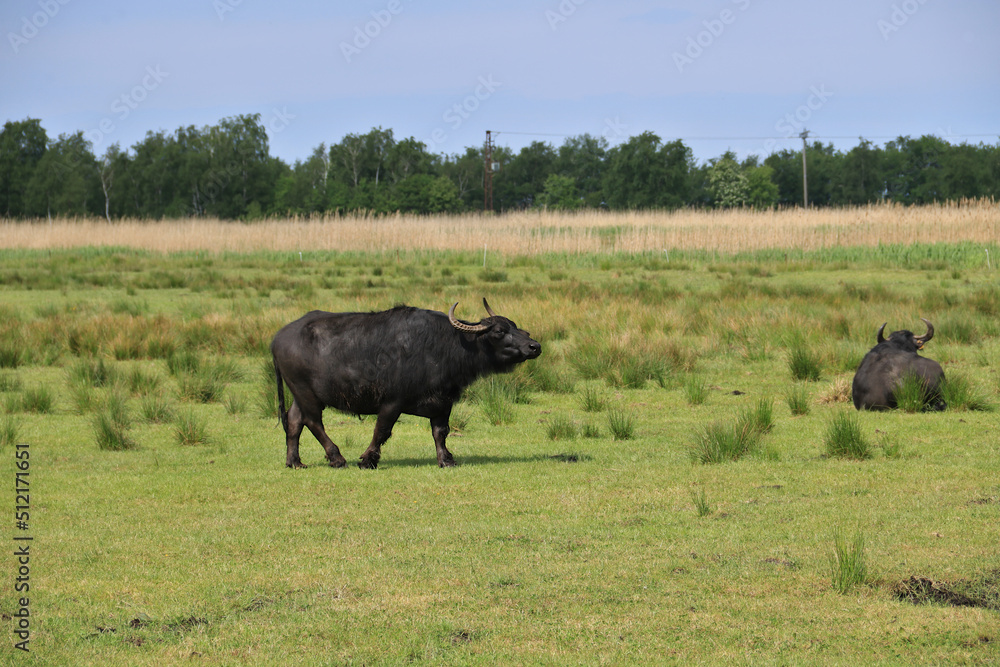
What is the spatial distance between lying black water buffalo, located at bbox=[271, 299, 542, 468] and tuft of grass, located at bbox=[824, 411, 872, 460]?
2.86 metres

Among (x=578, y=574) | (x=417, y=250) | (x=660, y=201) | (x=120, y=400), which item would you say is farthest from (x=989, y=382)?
(x=660, y=201)

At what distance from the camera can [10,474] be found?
941cm

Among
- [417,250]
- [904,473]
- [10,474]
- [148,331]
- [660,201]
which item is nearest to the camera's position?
[904,473]

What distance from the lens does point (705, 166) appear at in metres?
96.6

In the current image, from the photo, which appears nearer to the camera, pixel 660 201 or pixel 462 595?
pixel 462 595

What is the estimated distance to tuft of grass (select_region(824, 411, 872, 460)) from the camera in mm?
9523

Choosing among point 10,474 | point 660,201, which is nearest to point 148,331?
point 10,474

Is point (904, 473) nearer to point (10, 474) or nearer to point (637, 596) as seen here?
point (637, 596)

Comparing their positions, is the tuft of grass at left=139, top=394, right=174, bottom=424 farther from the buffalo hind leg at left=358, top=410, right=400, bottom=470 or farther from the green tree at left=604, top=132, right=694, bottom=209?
the green tree at left=604, top=132, right=694, bottom=209

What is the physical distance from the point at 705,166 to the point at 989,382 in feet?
280

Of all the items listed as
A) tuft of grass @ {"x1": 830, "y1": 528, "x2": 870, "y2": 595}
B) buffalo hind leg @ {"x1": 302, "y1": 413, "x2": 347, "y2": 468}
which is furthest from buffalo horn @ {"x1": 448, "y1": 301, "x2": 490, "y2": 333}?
tuft of grass @ {"x1": 830, "y1": 528, "x2": 870, "y2": 595}

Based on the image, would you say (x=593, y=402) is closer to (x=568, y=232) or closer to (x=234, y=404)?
(x=234, y=404)

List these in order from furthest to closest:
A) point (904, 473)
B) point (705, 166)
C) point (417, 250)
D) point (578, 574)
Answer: point (705, 166) → point (417, 250) → point (904, 473) → point (578, 574)

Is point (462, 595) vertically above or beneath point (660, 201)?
beneath
